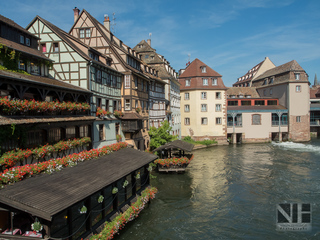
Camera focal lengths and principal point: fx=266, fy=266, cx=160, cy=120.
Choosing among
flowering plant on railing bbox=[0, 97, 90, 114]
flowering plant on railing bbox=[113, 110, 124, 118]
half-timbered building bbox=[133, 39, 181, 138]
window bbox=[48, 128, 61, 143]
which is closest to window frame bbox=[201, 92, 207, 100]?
half-timbered building bbox=[133, 39, 181, 138]

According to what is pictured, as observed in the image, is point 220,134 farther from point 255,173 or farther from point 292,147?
point 255,173

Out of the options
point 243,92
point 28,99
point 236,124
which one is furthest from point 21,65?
point 243,92

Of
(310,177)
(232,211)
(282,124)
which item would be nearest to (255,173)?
(310,177)

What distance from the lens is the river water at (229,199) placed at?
48.3ft

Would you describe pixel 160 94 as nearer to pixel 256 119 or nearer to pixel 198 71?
pixel 198 71

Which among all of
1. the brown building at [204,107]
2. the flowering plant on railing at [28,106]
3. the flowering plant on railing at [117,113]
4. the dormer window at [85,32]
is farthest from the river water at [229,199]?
the brown building at [204,107]

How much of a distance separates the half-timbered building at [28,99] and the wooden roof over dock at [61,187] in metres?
2.74

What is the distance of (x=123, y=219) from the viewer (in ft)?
45.6

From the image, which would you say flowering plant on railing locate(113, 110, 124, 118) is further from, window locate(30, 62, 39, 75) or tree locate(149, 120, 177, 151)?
window locate(30, 62, 39, 75)

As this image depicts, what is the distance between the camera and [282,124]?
51.5 meters

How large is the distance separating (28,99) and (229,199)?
49.9 ft

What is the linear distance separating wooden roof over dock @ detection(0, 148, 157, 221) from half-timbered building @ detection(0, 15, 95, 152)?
2.74 metres

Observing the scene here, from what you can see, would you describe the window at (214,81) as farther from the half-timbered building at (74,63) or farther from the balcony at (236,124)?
the half-timbered building at (74,63)

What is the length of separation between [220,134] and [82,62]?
34700 millimetres
